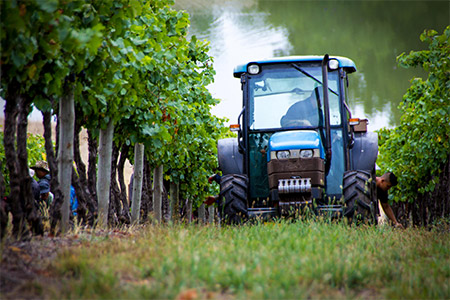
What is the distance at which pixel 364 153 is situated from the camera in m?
9.14

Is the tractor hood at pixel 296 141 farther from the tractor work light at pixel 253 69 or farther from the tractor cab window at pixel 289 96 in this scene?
the tractor work light at pixel 253 69

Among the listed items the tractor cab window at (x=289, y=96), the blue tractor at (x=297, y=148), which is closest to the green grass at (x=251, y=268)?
the blue tractor at (x=297, y=148)

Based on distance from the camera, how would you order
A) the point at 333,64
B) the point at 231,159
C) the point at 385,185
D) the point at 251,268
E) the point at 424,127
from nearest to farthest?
the point at 251,268 → the point at 333,64 → the point at 231,159 → the point at 385,185 → the point at 424,127

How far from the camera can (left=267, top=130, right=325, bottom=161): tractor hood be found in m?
8.27

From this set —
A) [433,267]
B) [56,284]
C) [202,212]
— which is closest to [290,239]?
[433,267]

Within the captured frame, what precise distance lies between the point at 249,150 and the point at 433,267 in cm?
454

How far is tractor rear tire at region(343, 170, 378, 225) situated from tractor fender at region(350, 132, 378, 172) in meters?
0.90

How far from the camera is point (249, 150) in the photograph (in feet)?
30.0

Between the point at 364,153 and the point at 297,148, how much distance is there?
57.0 inches

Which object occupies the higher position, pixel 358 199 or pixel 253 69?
pixel 253 69

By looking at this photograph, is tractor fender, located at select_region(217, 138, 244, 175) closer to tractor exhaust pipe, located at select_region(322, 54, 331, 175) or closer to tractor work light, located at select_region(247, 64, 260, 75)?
tractor work light, located at select_region(247, 64, 260, 75)

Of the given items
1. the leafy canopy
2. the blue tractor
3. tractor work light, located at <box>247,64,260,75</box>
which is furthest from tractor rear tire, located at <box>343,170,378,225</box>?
the leafy canopy

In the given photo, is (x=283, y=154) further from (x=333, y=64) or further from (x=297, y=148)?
(x=333, y=64)

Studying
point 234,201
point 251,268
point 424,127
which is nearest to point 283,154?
point 234,201
